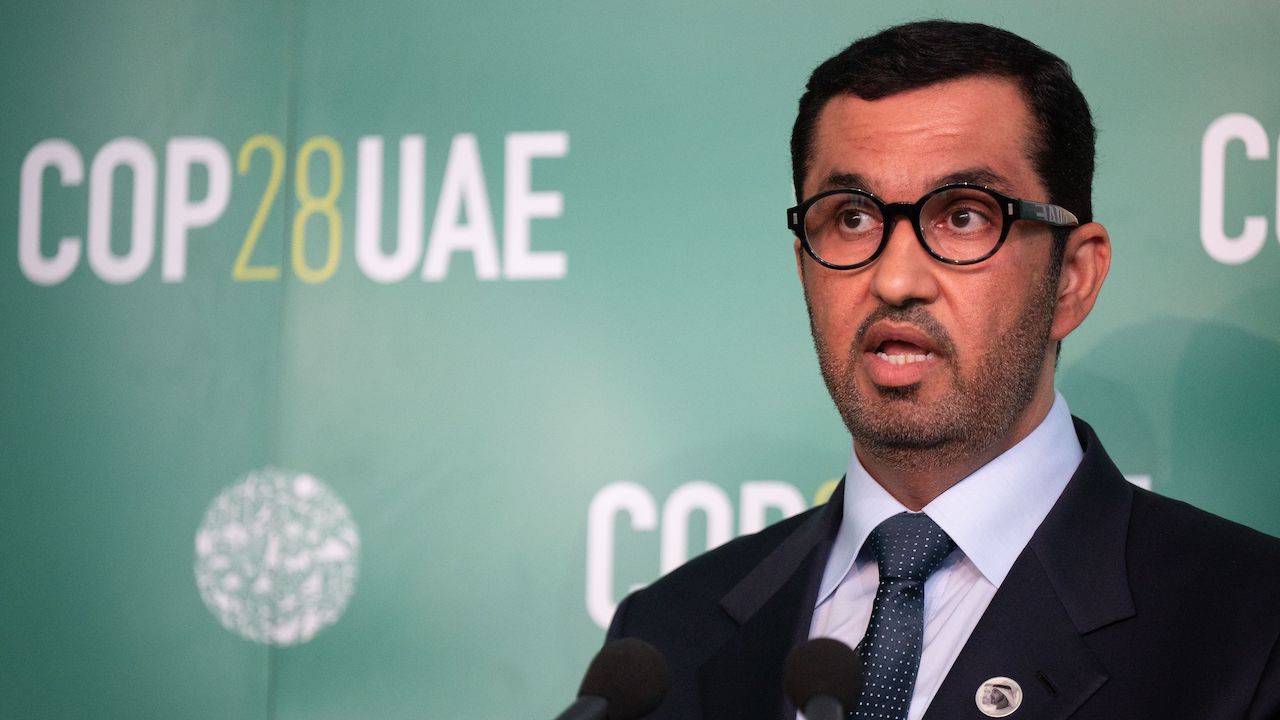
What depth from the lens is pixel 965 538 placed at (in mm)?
1672

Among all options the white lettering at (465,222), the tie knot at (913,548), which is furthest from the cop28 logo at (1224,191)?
the white lettering at (465,222)

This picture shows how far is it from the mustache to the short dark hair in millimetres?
240

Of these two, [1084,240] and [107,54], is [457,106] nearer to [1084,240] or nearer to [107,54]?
[107,54]

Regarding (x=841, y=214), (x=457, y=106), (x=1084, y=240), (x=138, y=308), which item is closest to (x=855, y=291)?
(x=841, y=214)

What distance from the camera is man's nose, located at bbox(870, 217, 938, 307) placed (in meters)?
1.62

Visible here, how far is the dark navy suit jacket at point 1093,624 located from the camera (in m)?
1.49

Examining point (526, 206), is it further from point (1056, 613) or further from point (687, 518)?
point (1056, 613)

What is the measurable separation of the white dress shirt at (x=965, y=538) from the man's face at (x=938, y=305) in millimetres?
37

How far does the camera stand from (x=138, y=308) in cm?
267

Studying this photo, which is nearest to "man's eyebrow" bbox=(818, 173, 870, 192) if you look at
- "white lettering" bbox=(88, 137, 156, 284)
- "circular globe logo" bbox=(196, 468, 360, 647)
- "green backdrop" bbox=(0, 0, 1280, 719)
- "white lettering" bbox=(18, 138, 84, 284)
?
"green backdrop" bbox=(0, 0, 1280, 719)

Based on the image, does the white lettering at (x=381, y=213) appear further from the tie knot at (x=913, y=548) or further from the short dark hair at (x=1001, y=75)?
the tie knot at (x=913, y=548)

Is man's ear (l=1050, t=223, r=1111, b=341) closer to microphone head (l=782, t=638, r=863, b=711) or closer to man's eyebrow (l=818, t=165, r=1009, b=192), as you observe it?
man's eyebrow (l=818, t=165, r=1009, b=192)

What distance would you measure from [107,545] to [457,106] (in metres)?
1.01

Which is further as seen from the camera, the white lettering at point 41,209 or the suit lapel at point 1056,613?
the white lettering at point 41,209
